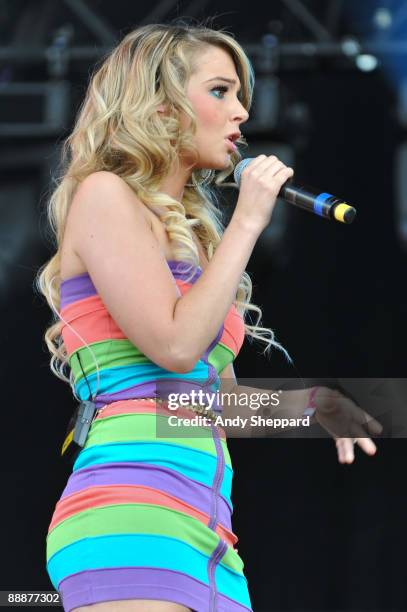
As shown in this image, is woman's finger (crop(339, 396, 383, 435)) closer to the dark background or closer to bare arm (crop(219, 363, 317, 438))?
bare arm (crop(219, 363, 317, 438))

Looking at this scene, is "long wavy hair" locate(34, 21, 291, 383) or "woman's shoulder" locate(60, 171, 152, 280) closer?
"woman's shoulder" locate(60, 171, 152, 280)

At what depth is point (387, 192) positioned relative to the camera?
3928mm

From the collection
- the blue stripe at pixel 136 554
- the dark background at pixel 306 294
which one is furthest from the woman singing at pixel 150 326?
the dark background at pixel 306 294

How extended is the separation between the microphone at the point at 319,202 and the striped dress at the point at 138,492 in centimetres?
21

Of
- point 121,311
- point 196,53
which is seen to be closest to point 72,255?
point 121,311

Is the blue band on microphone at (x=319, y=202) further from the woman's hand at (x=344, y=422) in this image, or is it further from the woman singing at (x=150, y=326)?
the woman's hand at (x=344, y=422)

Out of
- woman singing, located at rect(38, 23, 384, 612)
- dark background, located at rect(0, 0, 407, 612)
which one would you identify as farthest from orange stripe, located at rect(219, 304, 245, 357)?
dark background, located at rect(0, 0, 407, 612)

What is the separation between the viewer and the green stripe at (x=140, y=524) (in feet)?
5.10

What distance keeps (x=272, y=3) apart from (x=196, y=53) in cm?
217

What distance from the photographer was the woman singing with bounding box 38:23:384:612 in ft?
5.09

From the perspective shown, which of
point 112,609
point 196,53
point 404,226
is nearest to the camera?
point 112,609

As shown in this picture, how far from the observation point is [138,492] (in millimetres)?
1571

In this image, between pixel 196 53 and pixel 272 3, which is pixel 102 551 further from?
pixel 272 3

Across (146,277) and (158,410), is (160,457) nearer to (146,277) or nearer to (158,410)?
(158,410)
